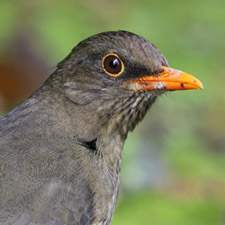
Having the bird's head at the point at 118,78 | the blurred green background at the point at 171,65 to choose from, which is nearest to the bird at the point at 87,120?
the bird's head at the point at 118,78

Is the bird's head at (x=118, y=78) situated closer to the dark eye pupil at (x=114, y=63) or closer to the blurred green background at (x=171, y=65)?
the dark eye pupil at (x=114, y=63)

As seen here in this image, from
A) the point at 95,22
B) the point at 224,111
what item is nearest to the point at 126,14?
the point at 95,22

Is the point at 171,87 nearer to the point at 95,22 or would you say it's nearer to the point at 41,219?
the point at 41,219

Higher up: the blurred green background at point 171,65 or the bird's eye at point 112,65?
the blurred green background at point 171,65

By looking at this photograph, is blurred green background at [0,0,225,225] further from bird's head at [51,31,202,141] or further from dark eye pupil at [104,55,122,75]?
dark eye pupil at [104,55,122,75]

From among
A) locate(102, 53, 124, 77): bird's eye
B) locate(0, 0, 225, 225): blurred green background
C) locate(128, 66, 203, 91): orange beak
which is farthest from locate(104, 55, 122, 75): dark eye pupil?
locate(0, 0, 225, 225): blurred green background

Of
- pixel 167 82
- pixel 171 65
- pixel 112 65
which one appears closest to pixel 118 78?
pixel 112 65
